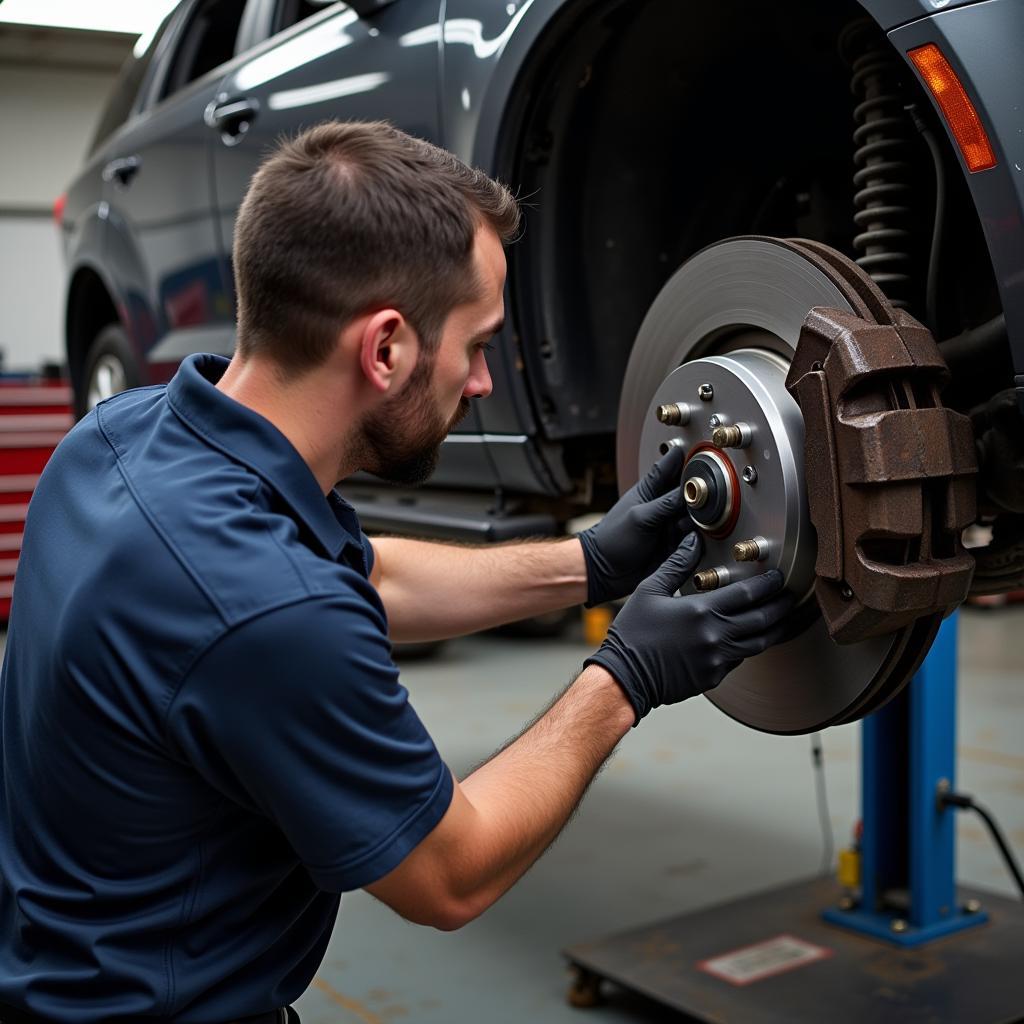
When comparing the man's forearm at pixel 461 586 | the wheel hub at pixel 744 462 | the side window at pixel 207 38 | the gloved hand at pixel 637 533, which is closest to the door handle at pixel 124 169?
the side window at pixel 207 38

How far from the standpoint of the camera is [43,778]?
34.4 inches

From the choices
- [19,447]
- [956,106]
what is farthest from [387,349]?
[19,447]

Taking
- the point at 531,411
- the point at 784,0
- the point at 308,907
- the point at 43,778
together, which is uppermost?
the point at 784,0

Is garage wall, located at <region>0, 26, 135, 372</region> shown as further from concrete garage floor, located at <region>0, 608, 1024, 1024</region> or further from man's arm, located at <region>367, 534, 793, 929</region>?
man's arm, located at <region>367, 534, 793, 929</region>

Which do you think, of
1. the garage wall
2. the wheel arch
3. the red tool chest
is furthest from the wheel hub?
the garage wall

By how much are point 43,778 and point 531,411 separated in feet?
2.46

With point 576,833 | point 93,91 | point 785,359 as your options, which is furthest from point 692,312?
point 93,91

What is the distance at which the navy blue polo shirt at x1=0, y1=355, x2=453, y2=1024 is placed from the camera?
0.78m

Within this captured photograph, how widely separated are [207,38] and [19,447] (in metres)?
2.89

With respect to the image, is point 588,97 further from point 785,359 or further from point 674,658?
point 674,658

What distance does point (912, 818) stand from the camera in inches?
76.9

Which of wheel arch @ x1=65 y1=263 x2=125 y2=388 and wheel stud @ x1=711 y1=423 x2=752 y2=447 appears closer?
wheel stud @ x1=711 y1=423 x2=752 y2=447

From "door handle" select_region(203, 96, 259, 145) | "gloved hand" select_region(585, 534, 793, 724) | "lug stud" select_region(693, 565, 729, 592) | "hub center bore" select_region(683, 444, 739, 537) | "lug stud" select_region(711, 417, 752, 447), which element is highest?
"door handle" select_region(203, 96, 259, 145)

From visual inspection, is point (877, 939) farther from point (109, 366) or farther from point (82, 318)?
point (82, 318)
